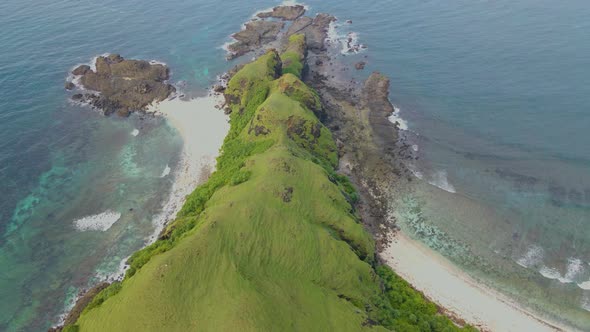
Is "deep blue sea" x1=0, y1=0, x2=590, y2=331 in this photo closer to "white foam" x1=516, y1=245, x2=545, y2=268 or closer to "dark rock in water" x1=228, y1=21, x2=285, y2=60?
"white foam" x1=516, y1=245, x2=545, y2=268

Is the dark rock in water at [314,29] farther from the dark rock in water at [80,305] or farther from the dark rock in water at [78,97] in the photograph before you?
the dark rock in water at [80,305]

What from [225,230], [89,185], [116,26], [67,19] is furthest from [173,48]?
[225,230]

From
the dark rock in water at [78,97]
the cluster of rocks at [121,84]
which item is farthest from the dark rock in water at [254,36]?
the dark rock in water at [78,97]

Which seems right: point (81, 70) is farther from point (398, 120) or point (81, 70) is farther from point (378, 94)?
point (398, 120)

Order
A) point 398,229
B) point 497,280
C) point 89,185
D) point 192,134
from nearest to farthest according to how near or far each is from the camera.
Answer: point 497,280 → point 398,229 → point 89,185 → point 192,134

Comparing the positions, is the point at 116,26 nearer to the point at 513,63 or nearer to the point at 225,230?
the point at 225,230
